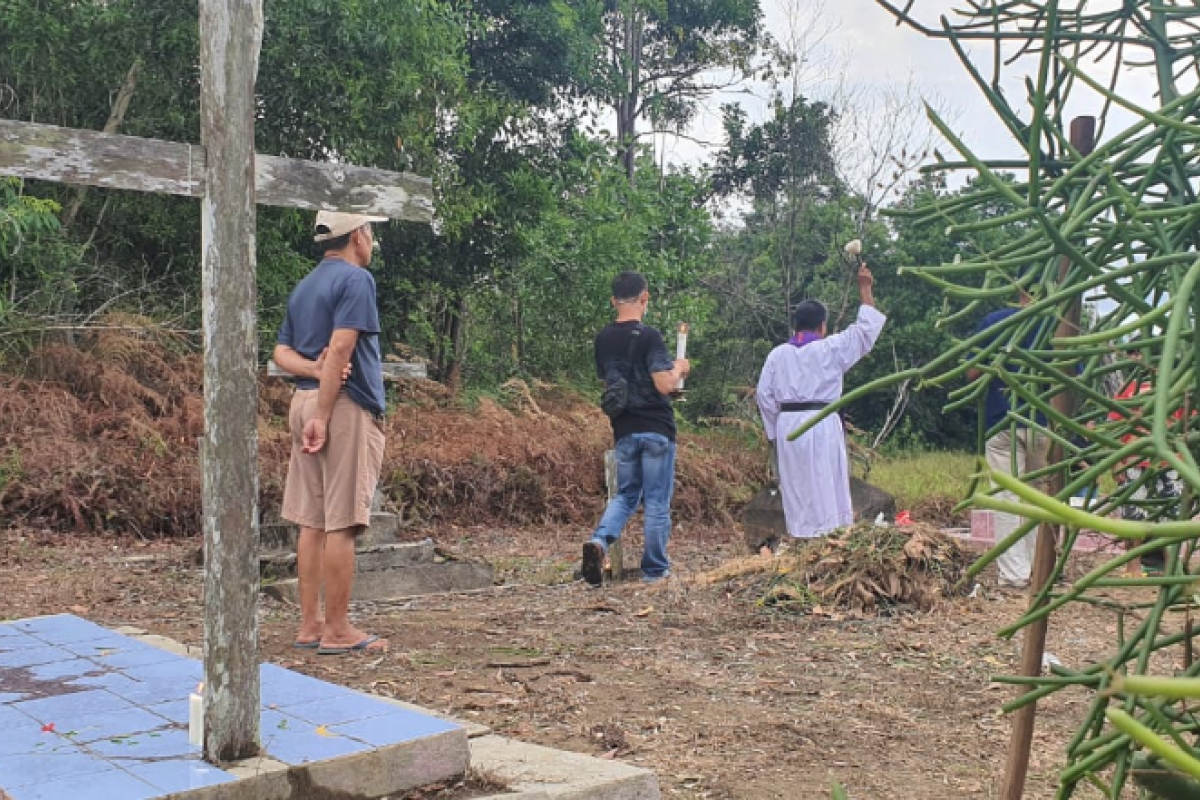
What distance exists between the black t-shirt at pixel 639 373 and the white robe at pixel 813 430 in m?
0.88

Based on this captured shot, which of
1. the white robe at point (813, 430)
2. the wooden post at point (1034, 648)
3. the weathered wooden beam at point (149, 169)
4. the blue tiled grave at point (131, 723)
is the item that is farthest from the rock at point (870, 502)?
the wooden post at point (1034, 648)

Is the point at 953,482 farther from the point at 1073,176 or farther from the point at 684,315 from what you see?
the point at 1073,176

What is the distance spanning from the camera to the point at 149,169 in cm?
312

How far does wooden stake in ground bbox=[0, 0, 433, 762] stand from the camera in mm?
3068

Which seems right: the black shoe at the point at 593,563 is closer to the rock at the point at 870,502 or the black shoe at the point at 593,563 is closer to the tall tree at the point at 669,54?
the rock at the point at 870,502

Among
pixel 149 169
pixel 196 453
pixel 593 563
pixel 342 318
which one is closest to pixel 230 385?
pixel 149 169

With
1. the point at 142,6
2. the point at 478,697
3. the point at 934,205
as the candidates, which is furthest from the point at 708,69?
the point at 934,205

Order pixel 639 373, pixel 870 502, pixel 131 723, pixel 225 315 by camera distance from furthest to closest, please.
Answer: pixel 870 502, pixel 639 373, pixel 131 723, pixel 225 315

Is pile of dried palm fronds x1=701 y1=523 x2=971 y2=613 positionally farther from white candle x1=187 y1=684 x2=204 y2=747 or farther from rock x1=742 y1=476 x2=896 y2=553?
white candle x1=187 y1=684 x2=204 y2=747

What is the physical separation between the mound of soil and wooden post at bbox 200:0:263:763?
6063 mm

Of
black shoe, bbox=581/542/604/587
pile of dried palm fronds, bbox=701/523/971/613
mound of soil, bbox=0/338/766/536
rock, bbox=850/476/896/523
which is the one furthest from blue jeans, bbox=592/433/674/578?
mound of soil, bbox=0/338/766/536

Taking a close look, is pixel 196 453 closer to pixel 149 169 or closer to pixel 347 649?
pixel 347 649

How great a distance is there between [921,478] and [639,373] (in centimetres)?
777

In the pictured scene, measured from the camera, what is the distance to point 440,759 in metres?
3.40
